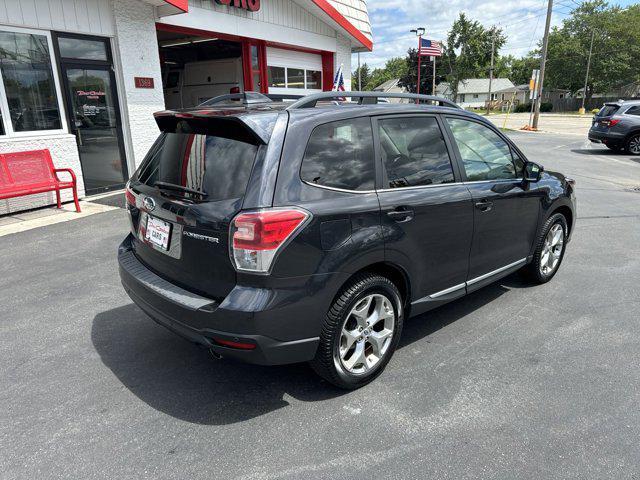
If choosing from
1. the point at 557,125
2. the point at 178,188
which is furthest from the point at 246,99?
the point at 557,125

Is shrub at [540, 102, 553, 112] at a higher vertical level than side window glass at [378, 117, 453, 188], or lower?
lower

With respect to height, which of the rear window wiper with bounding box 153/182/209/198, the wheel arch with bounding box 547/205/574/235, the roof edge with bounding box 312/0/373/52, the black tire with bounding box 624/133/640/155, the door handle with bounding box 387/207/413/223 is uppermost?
the roof edge with bounding box 312/0/373/52

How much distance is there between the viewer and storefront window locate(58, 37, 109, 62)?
27.1 ft

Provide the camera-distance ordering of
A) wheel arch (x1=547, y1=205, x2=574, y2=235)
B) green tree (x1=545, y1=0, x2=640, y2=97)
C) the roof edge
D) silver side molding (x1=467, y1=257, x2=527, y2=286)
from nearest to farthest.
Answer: silver side molding (x1=467, y1=257, x2=527, y2=286), wheel arch (x1=547, y1=205, x2=574, y2=235), the roof edge, green tree (x1=545, y1=0, x2=640, y2=97)

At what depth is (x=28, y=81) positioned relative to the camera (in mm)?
7867

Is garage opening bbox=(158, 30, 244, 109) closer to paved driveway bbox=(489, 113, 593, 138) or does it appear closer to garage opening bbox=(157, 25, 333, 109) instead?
→ garage opening bbox=(157, 25, 333, 109)

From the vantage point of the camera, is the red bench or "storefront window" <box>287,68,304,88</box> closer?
A: the red bench

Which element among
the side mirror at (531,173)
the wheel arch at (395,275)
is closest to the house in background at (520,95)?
the side mirror at (531,173)

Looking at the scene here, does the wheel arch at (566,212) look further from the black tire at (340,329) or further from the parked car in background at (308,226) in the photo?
the black tire at (340,329)

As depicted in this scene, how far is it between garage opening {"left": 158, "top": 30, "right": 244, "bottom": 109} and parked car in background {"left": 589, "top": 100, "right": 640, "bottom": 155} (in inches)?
524

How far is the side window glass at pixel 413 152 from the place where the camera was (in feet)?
10.3

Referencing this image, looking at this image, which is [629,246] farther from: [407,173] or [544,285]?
[407,173]

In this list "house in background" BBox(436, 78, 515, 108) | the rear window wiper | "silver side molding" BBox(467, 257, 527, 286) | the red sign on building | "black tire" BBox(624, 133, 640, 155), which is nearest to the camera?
the rear window wiper

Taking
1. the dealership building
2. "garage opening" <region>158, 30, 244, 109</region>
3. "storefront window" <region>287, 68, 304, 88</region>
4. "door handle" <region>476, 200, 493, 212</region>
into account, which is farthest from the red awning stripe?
"door handle" <region>476, 200, 493, 212</region>
